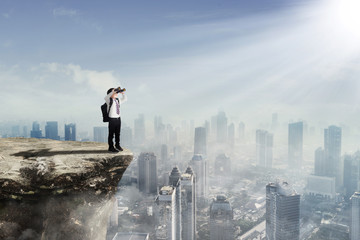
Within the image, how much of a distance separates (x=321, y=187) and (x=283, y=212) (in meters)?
7.53

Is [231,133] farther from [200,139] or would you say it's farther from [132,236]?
[132,236]

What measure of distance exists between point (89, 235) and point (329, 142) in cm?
1626

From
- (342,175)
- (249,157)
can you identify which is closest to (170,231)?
(342,175)

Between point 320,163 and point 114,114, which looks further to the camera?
point 320,163

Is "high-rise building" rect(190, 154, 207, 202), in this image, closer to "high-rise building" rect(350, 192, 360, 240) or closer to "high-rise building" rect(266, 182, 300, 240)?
"high-rise building" rect(266, 182, 300, 240)

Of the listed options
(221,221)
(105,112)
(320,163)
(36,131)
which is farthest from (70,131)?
(320,163)

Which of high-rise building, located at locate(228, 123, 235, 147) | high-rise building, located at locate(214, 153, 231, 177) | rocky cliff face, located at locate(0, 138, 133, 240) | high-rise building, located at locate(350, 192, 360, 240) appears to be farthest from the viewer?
high-rise building, located at locate(228, 123, 235, 147)

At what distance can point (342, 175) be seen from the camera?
14180mm

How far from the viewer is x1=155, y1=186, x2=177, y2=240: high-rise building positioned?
20.9ft

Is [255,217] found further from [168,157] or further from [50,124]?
[50,124]

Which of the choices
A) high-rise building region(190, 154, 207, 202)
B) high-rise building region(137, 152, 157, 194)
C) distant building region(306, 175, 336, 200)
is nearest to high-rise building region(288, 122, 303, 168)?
distant building region(306, 175, 336, 200)

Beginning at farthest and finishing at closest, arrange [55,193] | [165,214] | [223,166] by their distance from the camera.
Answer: [223,166]
[165,214]
[55,193]

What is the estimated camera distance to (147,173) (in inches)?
440

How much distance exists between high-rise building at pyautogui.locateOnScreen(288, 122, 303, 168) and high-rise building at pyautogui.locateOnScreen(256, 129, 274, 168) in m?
1.25
